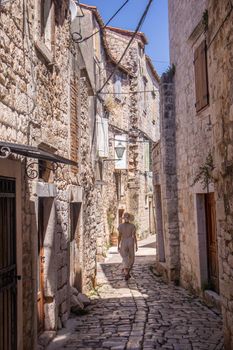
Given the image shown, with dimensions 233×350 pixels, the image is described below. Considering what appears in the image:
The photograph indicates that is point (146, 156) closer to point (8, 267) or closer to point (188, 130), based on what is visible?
point (188, 130)

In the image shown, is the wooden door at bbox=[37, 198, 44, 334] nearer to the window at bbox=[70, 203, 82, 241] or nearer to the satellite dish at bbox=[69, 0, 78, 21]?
the window at bbox=[70, 203, 82, 241]

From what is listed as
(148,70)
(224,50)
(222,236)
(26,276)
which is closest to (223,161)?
(222,236)

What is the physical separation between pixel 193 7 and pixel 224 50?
405 centimetres

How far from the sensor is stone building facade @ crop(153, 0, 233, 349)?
192 inches

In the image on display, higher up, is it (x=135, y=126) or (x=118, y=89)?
(x=118, y=89)

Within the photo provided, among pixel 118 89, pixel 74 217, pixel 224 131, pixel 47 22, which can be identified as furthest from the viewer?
pixel 118 89

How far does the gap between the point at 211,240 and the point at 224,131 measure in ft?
11.8

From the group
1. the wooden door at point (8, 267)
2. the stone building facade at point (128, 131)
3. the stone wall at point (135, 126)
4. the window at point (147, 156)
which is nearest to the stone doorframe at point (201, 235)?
the wooden door at point (8, 267)

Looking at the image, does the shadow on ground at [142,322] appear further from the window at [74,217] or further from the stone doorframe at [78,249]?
the window at [74,217]

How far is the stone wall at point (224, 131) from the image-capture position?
4645 millimetres

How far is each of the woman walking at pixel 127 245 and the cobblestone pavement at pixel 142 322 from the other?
527 mm

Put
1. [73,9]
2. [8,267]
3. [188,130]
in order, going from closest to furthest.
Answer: [8,267], [73,9], [188,130]

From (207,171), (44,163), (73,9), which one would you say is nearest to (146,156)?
(73,9)

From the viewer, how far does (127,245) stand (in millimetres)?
10781
